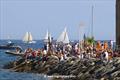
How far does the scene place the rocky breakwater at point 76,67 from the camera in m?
38.3

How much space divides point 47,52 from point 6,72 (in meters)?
5.09

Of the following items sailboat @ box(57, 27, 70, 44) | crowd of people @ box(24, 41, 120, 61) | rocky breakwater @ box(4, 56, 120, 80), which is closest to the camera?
rocky breakwater @ box(4, 56, 120, 80)

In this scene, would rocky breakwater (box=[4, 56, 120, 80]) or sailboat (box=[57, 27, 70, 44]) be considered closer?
rocky breakwater (box=[4, 56, 120, 80])

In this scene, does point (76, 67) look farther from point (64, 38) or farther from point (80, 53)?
point (64, 38)

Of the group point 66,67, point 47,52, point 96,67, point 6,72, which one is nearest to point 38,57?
point 47,52

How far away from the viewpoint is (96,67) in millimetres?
40750

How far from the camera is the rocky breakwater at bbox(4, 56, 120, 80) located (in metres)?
38.3

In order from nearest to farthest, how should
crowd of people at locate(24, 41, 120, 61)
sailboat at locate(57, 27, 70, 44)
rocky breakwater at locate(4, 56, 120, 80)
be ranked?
rocky breakwater at locate(4, 56, 120, 80) → crowd of people at locate(24, 41, 120, 61) → sailboat at locate(57, 27, 70, 44)

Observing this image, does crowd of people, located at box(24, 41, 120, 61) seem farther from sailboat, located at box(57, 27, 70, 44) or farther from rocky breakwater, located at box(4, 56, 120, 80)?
sailboat, located at box(57, 27, 70, 44)

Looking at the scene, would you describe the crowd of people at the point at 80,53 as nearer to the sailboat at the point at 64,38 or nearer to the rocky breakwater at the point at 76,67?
the rocky breakwater at the point at 76,67


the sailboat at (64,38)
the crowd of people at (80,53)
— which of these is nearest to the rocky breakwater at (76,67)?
the crowd of people at (80,53)

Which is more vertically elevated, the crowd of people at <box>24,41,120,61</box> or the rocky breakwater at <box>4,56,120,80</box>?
the crowd of people at <box>24,41,120,61</box>

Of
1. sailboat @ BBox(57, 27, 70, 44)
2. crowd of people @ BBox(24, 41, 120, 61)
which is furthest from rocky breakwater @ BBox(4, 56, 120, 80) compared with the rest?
sailboat @ BBox(57, 27, 70, 44)

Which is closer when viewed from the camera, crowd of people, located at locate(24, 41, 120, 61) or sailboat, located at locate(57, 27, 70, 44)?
crowd of people, located at locate(24, 41, 120, 61)
